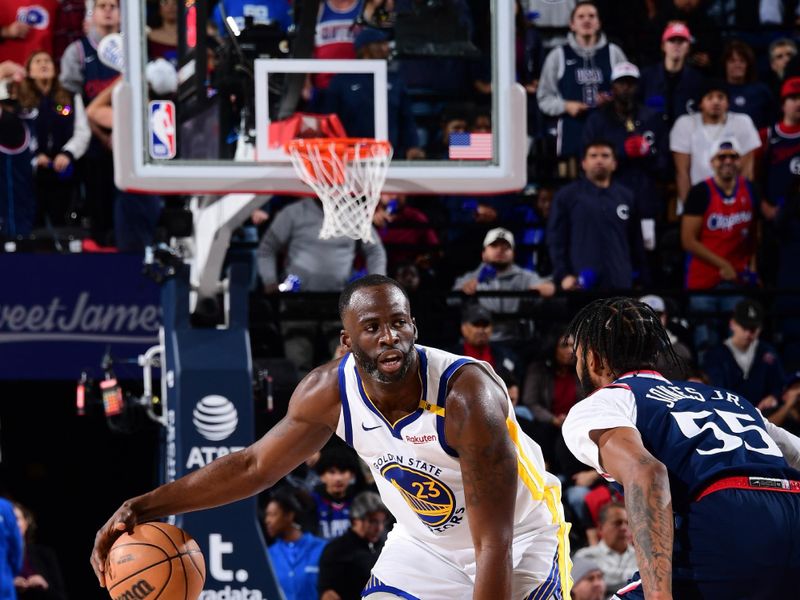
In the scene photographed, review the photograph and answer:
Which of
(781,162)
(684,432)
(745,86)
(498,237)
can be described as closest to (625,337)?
(684,432)

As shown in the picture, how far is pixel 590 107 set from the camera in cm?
1129

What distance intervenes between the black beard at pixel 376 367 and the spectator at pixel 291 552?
426 cm

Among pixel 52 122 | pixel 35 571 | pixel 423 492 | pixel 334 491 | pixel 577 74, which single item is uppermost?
pixel 577 74

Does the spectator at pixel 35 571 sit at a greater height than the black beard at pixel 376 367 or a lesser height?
lesser

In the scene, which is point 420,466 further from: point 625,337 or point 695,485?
point 695,485

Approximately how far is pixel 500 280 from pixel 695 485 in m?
6.33

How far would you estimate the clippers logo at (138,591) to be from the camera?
4.91 metres

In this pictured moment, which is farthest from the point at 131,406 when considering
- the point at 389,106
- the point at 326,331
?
the point at 389,106

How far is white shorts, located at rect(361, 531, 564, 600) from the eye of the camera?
4934 mm

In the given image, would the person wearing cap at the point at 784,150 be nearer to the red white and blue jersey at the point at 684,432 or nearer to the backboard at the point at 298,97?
the backboard at the point at 298,97

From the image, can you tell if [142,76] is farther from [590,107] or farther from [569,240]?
[590,107]

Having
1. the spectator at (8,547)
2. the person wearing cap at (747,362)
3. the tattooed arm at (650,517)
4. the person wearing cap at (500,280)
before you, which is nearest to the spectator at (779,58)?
the person wearing cap at (747,362)

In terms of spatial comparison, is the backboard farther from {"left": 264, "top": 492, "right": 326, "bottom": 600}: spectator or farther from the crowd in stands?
{"left": 264, "top": 492, "right": 326, "bottom": 600}: spectator

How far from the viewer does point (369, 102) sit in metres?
8.12
